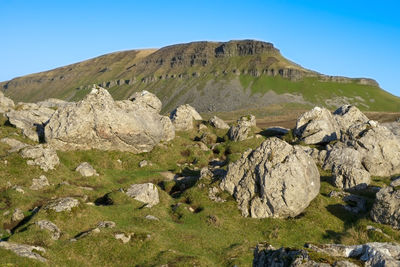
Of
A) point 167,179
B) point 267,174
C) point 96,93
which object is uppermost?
point 96,93

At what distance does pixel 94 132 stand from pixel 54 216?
24936mm

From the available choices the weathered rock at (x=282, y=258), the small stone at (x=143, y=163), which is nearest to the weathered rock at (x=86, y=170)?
the small stone at (x=143, y=163)

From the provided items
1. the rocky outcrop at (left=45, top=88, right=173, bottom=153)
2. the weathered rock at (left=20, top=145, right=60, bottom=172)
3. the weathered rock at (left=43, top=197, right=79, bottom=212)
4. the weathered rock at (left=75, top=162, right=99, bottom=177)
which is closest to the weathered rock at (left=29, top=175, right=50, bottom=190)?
the weathered rock at (left=20, top=145, right=60, bottom=172)

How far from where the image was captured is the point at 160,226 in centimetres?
3055

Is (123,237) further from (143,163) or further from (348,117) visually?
(348,117)

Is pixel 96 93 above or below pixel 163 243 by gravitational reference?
above

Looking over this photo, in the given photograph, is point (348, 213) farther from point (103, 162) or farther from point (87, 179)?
point (103, 162)

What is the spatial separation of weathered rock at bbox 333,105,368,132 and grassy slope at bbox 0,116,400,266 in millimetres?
23087

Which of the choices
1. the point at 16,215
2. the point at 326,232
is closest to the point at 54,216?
the point at 16,215

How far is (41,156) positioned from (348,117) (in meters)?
53.7

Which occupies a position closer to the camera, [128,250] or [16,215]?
[128,250]

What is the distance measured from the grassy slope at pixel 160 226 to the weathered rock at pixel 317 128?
1508 cm

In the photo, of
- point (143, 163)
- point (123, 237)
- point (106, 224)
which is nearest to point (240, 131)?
point (143, 163)

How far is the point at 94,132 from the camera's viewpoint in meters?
52.8
